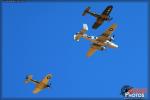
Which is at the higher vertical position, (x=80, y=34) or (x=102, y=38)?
(x=102, y=38)

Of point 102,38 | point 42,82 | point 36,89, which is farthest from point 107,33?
point 36,89

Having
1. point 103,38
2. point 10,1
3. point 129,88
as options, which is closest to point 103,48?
point 103,38

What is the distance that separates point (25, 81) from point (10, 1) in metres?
15.9

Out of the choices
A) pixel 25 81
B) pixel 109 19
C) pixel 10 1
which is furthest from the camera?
pixel 25 81

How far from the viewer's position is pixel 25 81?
2467 inches

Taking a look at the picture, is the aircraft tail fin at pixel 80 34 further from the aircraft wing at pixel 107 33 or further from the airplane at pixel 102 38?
the aircraft wing at pixel 107 33

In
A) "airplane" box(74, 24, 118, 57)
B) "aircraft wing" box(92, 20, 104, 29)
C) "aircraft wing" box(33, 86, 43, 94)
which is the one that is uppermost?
"aircraft wing" box(92, 20, 104, 29)

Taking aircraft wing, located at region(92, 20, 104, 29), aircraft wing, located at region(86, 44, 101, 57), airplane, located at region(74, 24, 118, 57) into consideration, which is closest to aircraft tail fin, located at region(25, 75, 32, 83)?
aircraft wing, located at region(86, 44, 101, 57)

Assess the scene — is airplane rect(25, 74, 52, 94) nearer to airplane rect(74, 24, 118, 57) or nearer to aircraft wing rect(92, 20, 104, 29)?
airplane rect(74, 24, 118, 57)

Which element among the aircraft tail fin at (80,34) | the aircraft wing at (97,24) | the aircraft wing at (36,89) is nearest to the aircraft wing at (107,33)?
the aircraft wing at (97,24)

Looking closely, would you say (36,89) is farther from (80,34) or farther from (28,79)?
(80,34)

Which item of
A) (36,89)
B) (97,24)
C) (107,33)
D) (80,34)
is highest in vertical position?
(97,24)

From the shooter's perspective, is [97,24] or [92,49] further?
[92,49]

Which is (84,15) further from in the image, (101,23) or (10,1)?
(10,1)
